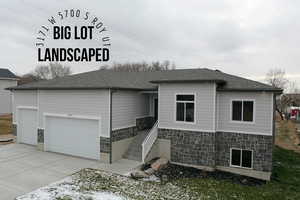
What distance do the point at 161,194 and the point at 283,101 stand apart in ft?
140

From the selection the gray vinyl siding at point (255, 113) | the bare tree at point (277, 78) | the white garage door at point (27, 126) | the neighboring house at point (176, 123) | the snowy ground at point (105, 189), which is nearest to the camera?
the snowy ground at point (105, 189)

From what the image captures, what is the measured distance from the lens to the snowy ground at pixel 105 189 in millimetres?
7672

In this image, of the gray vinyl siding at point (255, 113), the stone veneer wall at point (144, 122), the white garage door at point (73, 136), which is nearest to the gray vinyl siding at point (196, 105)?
the gray vinyl siding at point (255, 113)

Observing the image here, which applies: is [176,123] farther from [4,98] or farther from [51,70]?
[51,70]

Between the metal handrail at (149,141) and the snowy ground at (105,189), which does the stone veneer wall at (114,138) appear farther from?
the snowy ground at (105,189)

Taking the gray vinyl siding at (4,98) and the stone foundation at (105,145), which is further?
the gray vinyl siding at (4,98)

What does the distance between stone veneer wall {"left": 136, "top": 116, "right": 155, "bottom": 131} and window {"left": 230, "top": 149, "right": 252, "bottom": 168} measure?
5.60m

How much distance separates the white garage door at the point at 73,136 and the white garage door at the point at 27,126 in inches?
72.8

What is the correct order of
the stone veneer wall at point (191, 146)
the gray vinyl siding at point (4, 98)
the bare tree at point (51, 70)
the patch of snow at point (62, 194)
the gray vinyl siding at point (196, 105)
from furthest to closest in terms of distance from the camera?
the bare tree at point (51, 70)
the gray vinyl siding at point (4, 98)
the stone veneer wall at point (191, 146)
the gray vinyl siding at point (196, 105)
the patch of snow at point (62, 194)

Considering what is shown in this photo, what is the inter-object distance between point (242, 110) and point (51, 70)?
55.5m

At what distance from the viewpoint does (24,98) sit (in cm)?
1541

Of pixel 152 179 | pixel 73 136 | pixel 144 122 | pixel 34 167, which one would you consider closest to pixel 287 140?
pixel 144 122

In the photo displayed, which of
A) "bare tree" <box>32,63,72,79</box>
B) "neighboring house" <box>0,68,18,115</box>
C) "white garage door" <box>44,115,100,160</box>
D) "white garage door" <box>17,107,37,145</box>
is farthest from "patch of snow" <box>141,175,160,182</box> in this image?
"bare tree" <box>32,63,72,79</box>

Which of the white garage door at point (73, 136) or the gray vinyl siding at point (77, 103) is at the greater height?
the gray vinyl siding at point (77, 103)
